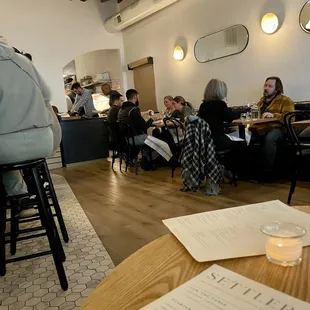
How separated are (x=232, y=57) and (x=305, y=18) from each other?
4.71 ft

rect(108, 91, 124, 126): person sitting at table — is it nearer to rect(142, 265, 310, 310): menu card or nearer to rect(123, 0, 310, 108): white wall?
rect(123, 0, 310, 108): white wall

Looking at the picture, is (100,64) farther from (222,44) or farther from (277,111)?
(277,111)

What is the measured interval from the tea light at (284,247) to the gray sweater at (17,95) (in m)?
1.41

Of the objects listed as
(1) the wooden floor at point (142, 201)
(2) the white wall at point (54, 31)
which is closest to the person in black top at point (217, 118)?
(1) the wooden floor at point (142, 201)

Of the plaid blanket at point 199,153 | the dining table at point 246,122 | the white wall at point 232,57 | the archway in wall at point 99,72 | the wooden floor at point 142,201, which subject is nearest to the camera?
the wooden floor at point 142,201

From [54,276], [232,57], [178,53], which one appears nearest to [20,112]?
[54,276]

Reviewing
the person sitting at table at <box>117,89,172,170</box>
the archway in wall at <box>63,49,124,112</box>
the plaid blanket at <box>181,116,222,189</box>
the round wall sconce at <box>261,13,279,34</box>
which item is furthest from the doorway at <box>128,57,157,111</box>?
the plaid blanket at <box>181,116,222,189</box>

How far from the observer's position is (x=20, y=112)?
165 cm

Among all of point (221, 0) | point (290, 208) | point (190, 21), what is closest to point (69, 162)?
point (190, 21)

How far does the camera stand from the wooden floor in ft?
8.22

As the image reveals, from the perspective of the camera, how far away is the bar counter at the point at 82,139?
638 cm

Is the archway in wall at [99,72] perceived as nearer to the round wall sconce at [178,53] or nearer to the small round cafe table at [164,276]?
the round wall sconce at [178,53]

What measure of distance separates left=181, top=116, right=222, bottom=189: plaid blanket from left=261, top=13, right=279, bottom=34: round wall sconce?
2346 millimetres

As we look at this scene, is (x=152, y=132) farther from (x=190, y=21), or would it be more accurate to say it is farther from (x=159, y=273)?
(x=159, y=273)
